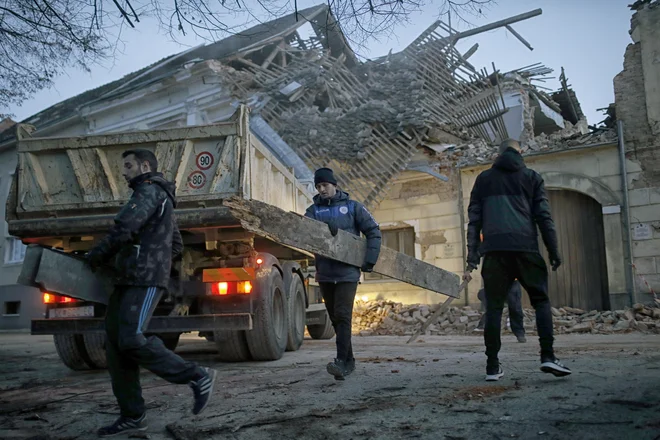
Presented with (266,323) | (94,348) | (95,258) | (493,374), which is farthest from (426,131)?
(95,258)

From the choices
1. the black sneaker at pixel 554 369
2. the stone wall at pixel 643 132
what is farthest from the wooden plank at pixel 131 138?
the stone wall at pixel 643 132

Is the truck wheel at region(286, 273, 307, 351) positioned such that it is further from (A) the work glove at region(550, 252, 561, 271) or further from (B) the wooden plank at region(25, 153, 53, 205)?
(A) the work glove at region(550, 252, 561, 271)

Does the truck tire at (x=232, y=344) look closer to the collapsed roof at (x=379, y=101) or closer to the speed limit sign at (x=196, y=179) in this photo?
the speed limit sign at (x=196, y=179)

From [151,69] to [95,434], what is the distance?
22.0m

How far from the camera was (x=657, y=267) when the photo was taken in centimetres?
1284

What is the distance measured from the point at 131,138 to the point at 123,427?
3.45m

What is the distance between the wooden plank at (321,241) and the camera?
4547 mm

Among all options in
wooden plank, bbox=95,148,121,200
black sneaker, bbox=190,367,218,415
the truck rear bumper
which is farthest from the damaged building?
black sneaker, bbox=190,367,218,415

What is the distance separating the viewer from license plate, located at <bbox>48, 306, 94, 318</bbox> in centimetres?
616

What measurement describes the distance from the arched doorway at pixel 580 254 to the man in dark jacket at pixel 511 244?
9.52 m

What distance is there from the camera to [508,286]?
15.0ft

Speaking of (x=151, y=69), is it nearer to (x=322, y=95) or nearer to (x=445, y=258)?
(x=322, y=95)

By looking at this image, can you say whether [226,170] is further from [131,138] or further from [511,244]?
[511,244]

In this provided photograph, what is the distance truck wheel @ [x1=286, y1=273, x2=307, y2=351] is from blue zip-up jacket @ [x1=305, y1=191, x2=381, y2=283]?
2565 millimetres
